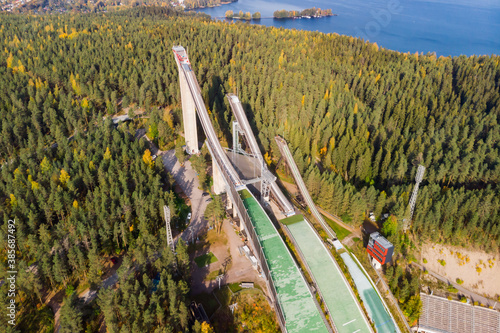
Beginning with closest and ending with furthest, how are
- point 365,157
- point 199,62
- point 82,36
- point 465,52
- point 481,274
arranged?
1. point 481,274
2. point 365,157
3. point 199,62
4. point 82,36
5. point 465,52

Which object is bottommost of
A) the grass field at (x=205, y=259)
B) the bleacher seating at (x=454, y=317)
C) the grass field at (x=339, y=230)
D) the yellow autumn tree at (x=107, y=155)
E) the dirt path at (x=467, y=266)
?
the bleacher seating at (x=454, y=317)

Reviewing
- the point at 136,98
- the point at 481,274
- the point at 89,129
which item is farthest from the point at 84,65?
the point at 481,274

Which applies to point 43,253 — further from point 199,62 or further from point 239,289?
point 199,62

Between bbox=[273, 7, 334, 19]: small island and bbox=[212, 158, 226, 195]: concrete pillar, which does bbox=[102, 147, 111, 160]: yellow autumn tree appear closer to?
bbox=[212, 158, 226, 195]: concrete pillar

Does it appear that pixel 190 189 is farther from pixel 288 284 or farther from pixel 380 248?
pixel 380 248

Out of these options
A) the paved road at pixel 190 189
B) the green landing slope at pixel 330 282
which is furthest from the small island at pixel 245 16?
the green landing slope at pixel 330 282

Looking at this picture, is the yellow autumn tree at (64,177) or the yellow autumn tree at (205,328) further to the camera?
the yellow autumn tree at (64,177)

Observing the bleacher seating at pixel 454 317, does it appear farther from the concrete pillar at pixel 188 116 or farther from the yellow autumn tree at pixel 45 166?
the yellow autumn tree at pixel 45 166
